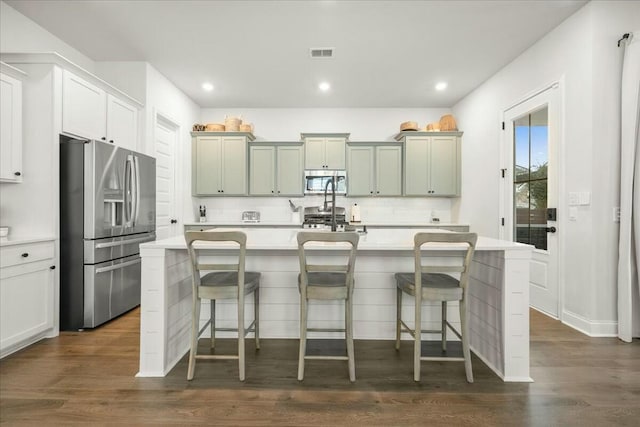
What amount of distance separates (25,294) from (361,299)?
271 centimetres

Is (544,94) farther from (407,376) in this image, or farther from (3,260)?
(3,260)

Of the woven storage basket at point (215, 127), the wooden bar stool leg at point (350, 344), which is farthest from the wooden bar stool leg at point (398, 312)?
the woven storage basket at point (215, 127)

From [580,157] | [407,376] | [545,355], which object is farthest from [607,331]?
[407,376]

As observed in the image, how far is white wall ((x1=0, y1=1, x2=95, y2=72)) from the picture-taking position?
110 inches

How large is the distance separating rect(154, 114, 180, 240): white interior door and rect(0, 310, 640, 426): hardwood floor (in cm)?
223

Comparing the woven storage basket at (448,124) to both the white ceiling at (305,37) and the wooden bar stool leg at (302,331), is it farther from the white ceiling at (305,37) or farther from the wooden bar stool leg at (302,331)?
the wooden bar stool leg at (302,331)

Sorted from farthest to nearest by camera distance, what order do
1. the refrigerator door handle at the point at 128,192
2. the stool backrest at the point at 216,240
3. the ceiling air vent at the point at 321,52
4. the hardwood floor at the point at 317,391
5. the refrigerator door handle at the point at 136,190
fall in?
the ceiling air vent at the point at 321,52 → the refrigerator door handle at the point at 136,190 → the refrigerator door handle at the point at 128,192 → the stool backrest at the point at 216,240 → the hardwood floor at the point at 317,391

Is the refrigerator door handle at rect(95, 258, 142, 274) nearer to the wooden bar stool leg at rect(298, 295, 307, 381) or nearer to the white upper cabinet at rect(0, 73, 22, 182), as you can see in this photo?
the white upper cabinet at rect(0, 73, 22, 182)

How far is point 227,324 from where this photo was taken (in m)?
2.61

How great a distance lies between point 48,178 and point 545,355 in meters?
4.41

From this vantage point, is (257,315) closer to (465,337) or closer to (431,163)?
(465,337)

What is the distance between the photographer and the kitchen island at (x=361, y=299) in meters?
2.02

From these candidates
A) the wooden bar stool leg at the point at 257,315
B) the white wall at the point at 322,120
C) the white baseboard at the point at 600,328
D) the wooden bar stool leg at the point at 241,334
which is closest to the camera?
the wooden bar stool leg at the point at 241,334

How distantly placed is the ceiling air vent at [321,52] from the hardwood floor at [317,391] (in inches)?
124
